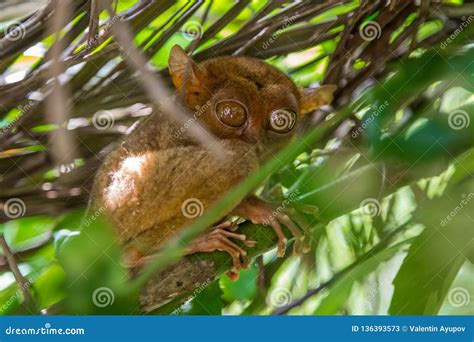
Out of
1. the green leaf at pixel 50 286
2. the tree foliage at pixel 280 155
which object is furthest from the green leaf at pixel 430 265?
the green leaf at pixel 50 286

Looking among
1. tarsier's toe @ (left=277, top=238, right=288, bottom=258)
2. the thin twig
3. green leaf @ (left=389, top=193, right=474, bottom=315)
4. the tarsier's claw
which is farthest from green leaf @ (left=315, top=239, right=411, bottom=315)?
the thin twig

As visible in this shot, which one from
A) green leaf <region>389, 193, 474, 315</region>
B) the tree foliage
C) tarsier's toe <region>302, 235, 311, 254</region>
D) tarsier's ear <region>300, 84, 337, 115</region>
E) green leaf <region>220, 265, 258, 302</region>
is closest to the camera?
green leaf <region>389, 193, 474, 315</region>

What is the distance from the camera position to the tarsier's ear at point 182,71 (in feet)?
9.34

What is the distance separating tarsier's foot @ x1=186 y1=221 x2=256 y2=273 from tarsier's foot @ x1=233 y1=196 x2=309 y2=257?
0.09m

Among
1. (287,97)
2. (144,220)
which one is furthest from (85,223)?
(287,97)

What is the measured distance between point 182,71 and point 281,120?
49 centimetres

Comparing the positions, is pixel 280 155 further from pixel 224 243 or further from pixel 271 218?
pixel 224 243

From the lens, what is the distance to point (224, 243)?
2643 mm

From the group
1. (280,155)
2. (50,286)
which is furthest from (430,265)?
(50,286)

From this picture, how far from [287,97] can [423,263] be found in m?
0.94

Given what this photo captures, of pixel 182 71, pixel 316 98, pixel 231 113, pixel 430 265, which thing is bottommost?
A: pixel 430 265

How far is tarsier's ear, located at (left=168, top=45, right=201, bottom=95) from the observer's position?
9.34 ft

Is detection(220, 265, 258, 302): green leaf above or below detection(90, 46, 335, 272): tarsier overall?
below

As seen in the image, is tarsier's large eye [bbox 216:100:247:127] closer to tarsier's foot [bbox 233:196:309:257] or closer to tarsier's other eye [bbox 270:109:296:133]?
tarsier's other eye [bbox 270:109:296:133]
